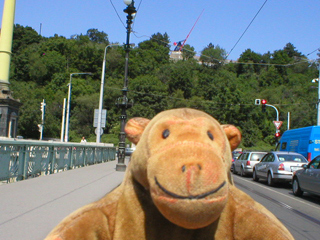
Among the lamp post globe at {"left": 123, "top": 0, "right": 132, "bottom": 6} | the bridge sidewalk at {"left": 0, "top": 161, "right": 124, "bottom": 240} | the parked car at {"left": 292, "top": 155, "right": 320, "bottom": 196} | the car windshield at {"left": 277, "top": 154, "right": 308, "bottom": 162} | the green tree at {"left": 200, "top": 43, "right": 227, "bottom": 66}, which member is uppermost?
the green tree at {"left": 200, "top": 43, "right": 227, "bottom": 66}

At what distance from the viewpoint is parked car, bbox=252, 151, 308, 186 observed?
14938 millimetres

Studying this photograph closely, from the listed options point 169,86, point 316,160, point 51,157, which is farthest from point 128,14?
point 169,86

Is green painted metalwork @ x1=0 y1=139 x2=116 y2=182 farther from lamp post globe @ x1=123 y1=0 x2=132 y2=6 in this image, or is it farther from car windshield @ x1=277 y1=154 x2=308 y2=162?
car windshield @ x1=277 y1=154 x2=308 y2=162

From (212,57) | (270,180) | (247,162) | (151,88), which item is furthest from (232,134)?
(151,88)

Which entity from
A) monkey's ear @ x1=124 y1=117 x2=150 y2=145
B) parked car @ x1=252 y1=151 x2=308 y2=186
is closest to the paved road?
parked car @ x1=252 y1=151 x2=308 y2=186

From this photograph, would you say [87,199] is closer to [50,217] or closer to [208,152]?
[50,217]

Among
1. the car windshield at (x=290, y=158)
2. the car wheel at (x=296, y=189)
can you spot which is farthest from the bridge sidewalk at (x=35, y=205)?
the car windshield at (x=290, y=158)

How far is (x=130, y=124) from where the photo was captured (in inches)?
103

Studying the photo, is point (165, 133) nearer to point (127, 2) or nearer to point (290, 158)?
point (290, 158)

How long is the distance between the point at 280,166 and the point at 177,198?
558 inches

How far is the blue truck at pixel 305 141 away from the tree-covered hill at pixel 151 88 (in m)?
27.9

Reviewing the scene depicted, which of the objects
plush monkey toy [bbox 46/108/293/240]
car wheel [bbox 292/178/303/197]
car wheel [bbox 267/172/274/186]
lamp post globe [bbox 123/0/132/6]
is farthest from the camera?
lamp post globe [bbox 123/0/132/6]

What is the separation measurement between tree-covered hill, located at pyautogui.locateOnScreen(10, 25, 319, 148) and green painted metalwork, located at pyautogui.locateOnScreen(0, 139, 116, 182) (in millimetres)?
32984

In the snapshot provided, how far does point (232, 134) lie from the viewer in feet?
8.54
